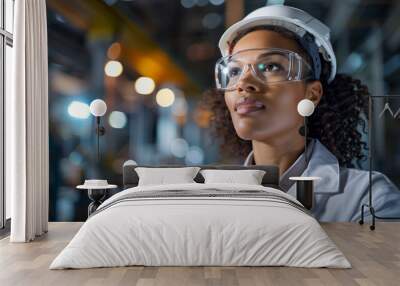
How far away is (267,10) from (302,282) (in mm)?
3886

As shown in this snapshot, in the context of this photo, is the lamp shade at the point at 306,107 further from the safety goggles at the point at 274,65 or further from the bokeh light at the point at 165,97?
the bokeh light at the point at 165,97

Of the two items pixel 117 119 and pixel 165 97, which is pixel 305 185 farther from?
pixel 117 119

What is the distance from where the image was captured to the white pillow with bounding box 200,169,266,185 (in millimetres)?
6077

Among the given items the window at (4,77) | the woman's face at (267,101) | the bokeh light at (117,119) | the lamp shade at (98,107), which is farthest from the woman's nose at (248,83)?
the window at (4,77)

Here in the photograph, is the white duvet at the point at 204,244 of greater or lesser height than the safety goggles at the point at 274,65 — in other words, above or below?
below

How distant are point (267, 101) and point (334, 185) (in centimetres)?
128

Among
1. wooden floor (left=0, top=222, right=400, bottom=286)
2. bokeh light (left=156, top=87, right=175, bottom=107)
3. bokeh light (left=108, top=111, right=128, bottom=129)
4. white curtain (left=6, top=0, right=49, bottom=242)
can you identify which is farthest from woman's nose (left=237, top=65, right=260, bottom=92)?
wooden floor (left=0, top=222, right=400, bottom=286)

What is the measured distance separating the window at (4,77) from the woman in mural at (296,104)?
251cm

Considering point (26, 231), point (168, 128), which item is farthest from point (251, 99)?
point (26, 231)

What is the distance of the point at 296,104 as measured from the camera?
6.57m

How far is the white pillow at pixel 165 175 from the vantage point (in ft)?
20.2

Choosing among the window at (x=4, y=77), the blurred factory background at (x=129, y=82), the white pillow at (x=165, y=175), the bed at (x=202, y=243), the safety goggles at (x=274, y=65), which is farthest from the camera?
the blurred factory background at (x=129, y=82)

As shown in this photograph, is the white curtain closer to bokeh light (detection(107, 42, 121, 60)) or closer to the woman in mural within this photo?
bokeh light (detection(107, 42, 121, 60))

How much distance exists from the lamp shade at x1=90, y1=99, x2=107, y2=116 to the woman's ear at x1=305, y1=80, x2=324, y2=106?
2.38 meters
